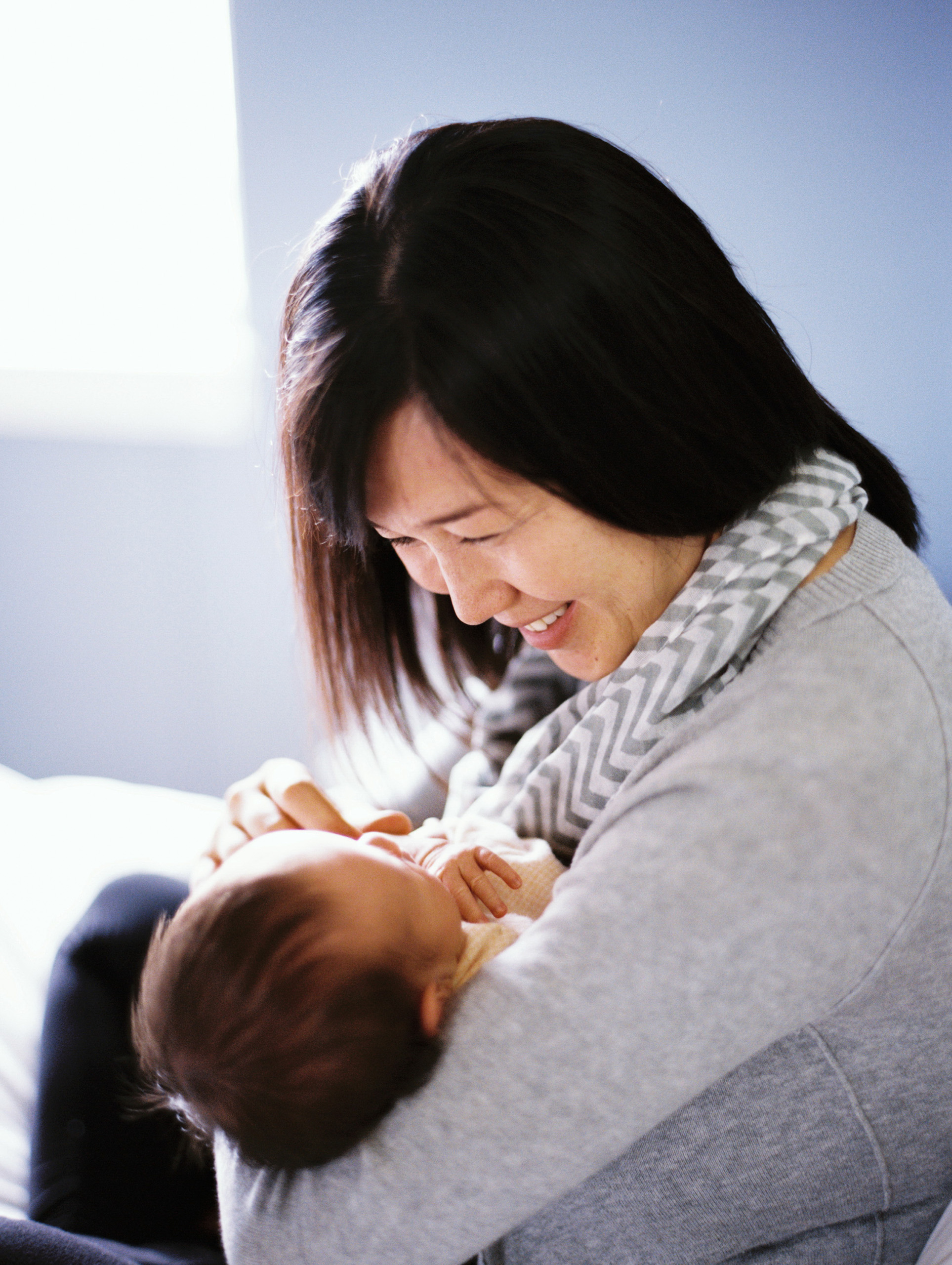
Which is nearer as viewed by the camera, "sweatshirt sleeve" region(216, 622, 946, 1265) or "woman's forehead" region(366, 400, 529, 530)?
"sweatshirt sleeve" region(216, 622, 946, 1265)

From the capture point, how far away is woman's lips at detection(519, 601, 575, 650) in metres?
0.90

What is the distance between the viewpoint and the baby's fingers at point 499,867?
918 millimetres

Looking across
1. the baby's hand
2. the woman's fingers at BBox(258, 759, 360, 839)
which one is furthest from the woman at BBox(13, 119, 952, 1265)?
the woman's fingers at BBox(258, 759, 360, 839)

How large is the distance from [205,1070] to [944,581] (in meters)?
1.44

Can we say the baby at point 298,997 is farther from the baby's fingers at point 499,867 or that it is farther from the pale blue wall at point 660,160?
the pale blue wall at point 660,160

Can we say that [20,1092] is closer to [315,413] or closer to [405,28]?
[315,413]

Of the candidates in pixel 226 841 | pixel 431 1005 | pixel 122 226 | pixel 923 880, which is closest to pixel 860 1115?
pixel 923 880

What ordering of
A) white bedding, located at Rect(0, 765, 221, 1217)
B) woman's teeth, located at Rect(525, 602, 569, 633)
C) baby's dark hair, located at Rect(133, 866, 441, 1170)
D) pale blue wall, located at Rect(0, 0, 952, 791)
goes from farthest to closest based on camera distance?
pale blue wall, located at Rect(0, 0, 952, 791), white bedding, located at Rect(0, 765, 221, 1217), woman's teeth, located at Rect(525, 602, 569, 633), baby's dark hair, located at Rect(133, 866, 441, 1170)

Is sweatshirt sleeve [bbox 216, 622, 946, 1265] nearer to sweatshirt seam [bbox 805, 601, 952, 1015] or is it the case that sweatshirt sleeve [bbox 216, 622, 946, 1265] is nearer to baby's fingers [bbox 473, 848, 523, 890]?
sweatshirt seam [bbox 805, 601, 952, 1015]

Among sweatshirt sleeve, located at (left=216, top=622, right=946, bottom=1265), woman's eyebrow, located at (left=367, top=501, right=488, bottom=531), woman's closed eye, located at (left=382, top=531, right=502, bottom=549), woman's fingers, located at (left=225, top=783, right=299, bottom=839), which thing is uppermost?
woman's eyebrow, located at (left=367, top=501, right=488, bottom=531)

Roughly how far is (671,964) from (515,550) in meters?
0.37

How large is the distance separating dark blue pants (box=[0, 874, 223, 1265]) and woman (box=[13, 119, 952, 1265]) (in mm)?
340

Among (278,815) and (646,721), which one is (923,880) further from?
(278,815)

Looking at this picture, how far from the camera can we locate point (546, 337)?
67 cm
